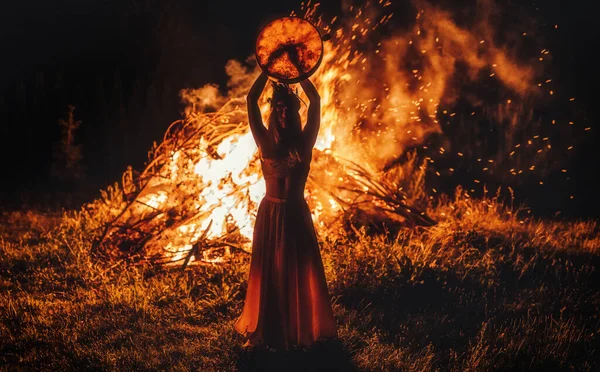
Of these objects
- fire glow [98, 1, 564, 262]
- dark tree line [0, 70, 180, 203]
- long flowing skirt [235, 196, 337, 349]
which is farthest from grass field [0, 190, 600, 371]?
dark tree line [0, 70, 180, 203]

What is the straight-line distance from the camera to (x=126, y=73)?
528 inches

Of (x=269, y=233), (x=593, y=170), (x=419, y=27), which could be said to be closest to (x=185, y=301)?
(x=269, y=233)

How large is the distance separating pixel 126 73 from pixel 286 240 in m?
10.2

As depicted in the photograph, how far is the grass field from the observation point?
16.2 ft

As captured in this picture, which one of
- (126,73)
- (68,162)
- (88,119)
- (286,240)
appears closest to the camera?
(286,240)

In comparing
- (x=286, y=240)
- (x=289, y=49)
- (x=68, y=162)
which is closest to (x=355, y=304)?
(x=286, y=240)

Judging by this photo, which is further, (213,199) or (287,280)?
(213,199)

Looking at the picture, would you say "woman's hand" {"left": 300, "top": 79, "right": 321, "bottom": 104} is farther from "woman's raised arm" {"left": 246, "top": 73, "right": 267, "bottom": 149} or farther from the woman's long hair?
"woman's raised arm" {"left": 246, "top": 73, "right": 267, "bottom": 149}

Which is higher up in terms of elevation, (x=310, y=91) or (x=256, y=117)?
(x=310, y=91)

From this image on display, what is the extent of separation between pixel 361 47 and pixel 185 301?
758 cm

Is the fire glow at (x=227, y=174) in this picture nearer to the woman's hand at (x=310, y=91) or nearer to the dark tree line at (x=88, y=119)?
the woman's hand at (x=310, y=91)

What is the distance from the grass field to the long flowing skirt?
0.26 metres

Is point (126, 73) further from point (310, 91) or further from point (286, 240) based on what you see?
point (286, 240)

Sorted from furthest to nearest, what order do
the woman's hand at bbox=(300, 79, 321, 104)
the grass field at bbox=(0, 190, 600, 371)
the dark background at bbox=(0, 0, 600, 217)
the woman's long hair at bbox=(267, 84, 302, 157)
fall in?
the dark background at bbox=(0, 0, 600, 217) → the grass field at bbox=(0, 190, 600, 371) → the woman's hand at bbox=(300, 79, 321, 104) → the woman's long hair at bbox=(267, 84, 302, 157)
